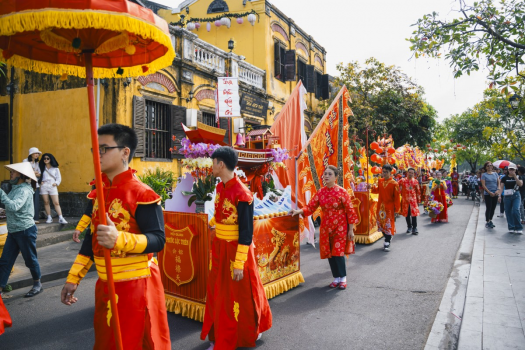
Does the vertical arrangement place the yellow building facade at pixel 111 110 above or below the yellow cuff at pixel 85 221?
above

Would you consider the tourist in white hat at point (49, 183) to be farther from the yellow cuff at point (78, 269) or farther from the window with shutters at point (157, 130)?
the yellow cuff at point (78, 269)

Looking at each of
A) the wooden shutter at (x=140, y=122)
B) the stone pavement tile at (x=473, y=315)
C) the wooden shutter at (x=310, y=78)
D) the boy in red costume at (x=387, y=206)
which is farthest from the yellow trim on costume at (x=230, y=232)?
the wooden shutter at (x=310, y=78)

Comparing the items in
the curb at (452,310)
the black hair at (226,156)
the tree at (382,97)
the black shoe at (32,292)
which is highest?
the tree at (382,97)

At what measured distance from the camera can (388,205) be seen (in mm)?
8727

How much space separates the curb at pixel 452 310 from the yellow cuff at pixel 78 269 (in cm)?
316

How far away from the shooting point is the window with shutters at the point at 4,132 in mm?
11836

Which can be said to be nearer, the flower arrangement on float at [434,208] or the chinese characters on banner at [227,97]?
the chinese characters on banner at [227,97]

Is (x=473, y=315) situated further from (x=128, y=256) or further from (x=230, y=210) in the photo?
(x=128, y=256)

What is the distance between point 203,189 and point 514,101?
394cm

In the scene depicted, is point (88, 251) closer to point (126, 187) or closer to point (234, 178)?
point (126, 187)

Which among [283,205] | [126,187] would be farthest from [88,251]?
[283,205]

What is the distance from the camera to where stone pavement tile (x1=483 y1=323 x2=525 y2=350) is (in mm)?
3559

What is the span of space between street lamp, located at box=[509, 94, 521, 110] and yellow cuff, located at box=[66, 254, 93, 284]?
4.85 meters

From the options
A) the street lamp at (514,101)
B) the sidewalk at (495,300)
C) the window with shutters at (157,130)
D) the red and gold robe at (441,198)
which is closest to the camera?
the sidewalk at (495,300)
